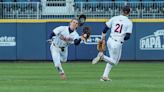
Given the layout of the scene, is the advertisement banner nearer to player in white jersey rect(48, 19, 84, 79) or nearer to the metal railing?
the metal railing

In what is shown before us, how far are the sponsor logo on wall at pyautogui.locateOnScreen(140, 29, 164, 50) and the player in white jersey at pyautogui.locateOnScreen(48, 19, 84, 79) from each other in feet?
36.8

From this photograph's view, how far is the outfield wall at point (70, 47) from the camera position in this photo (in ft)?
91.1

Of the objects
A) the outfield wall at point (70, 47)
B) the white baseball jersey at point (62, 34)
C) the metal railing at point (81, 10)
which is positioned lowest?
the outfield wall at point (70, 47)

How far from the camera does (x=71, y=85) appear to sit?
14.4 meters

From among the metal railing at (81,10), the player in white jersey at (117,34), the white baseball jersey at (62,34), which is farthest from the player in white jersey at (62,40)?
the metal railing at (81,10)

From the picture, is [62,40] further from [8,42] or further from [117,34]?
[8,42]

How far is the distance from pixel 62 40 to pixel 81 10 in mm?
12627

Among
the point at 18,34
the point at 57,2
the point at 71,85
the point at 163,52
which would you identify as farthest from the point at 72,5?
the point at 71,85

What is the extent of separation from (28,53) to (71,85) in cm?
1376

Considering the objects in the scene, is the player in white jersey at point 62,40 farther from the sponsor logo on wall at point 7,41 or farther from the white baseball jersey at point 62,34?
the sponsor logo on wall at point 7,41

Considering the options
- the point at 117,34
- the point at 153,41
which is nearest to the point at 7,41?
the point at 153,41

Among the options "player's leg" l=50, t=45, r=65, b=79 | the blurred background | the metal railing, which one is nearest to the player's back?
"player's leg" l=50, t=45, r=65, b=79

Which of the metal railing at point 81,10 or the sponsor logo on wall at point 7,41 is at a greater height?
the metal railing at point 81,10

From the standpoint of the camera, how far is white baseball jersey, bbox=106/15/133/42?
16.2 metres
